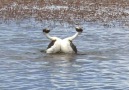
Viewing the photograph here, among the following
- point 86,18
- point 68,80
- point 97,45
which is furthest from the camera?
point 86,18

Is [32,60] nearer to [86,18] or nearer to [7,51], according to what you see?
[7,51]

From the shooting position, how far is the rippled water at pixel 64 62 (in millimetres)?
13945

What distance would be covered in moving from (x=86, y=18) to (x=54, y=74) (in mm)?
16598

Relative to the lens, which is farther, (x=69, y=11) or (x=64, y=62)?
(x=69, y=11)

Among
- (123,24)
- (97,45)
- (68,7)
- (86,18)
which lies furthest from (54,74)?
(68,7)

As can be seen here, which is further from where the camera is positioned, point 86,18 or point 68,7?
point 68,7

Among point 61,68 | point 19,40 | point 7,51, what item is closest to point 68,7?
point 19,40

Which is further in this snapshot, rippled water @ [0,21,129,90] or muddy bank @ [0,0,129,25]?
muddy bank @ [0,0,129,25]

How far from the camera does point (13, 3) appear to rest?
4022cm

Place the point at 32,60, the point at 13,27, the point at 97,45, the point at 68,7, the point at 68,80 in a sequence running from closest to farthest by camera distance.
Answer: the point at 68,80
the point at 32,60
the point at 97,45
the point at 13,27
the point at 68,7

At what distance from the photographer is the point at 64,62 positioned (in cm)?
1758

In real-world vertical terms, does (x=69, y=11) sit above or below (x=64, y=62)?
below

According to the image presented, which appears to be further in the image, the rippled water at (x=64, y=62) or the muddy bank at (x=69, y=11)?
the muddy bank at (x=69, y=11)

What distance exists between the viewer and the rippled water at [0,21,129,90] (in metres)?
13.9
